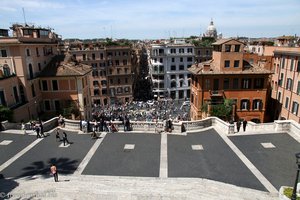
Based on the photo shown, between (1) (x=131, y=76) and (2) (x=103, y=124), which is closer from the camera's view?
(2) (x=103, y=124)

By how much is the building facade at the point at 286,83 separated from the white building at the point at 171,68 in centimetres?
3264

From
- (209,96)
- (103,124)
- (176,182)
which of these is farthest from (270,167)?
(209,96)

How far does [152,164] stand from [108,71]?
58963 millimetres

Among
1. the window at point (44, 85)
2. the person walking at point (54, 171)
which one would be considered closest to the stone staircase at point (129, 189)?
the person walking at point (54, 171)

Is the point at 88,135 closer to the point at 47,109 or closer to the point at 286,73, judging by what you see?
the point at 47,109

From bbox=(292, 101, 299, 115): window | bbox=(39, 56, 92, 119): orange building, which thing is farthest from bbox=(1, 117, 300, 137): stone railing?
bbox=(292, 101, 299, 115): window

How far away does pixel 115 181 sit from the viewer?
15.9m

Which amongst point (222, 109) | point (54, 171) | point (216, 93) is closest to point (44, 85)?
point (54, 171)

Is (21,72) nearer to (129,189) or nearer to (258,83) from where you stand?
(129,189)

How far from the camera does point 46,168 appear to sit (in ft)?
58.8

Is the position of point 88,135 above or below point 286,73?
below

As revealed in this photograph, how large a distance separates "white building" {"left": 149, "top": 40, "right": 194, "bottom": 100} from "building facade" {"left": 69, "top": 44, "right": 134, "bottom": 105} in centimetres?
810

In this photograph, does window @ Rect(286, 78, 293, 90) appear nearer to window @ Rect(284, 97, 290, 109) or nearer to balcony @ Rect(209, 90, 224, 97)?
window @ Rect(284, 97, 290, 109)

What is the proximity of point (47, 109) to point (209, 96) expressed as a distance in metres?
24.3
